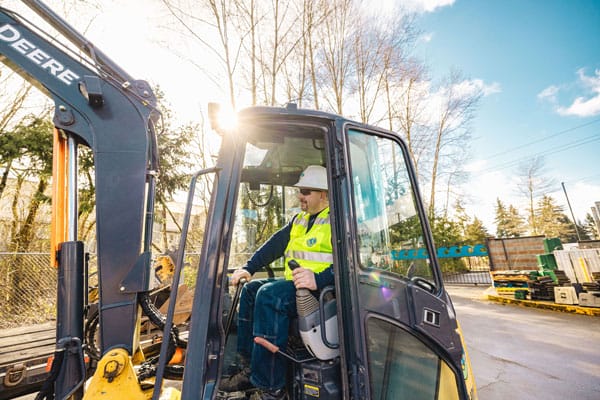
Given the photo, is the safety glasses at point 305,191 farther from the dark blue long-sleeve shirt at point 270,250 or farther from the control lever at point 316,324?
the control lever at point 316,324

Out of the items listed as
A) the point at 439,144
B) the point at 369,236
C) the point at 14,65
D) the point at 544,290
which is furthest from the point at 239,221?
the point at 439,144

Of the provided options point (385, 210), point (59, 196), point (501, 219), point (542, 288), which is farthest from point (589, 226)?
point (59, 196)

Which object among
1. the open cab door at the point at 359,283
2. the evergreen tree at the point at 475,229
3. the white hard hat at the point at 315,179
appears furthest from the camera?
the evergreen tree at the point at 475,229

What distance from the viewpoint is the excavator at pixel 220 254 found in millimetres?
1522

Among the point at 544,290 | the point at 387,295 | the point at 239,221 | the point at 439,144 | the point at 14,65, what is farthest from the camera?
the point at 439,144

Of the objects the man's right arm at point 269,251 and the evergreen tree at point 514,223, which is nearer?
the man's right arm at point 269,251

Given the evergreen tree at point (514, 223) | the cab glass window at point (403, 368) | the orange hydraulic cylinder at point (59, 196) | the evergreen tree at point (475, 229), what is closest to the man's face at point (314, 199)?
the cab glass window at point (403, 368)

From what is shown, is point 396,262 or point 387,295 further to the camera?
point 396,262

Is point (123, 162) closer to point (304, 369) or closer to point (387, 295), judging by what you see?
point (304, 369)

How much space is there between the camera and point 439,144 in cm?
1689

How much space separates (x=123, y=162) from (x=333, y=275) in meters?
1.50

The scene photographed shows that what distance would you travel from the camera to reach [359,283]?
5.15 ft

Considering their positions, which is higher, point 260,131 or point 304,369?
point 260,131

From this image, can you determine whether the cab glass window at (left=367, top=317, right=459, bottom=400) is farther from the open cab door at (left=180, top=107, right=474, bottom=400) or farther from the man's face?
the man's face
